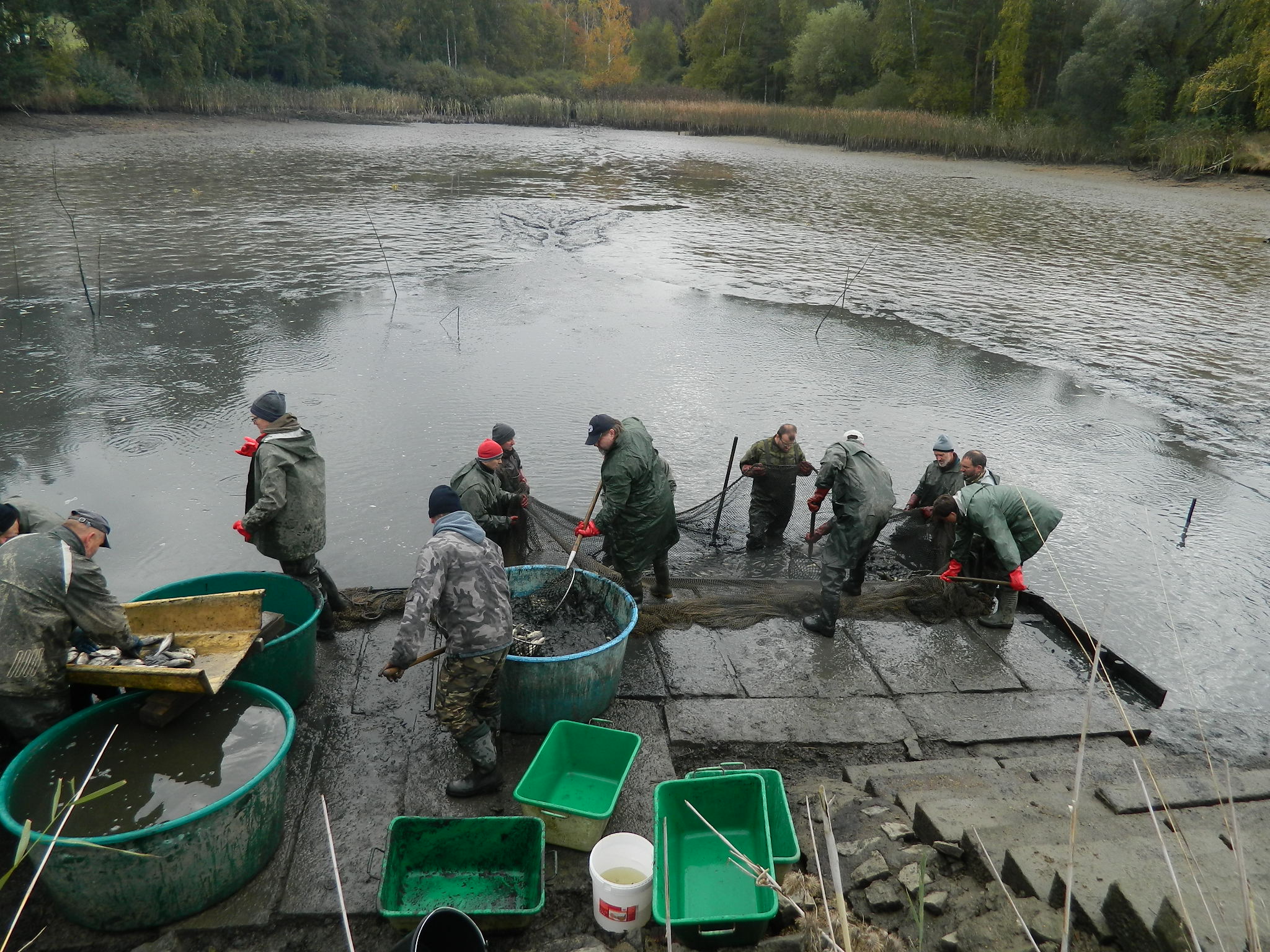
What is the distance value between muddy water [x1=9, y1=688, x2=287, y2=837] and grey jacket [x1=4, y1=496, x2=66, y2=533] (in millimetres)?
1131

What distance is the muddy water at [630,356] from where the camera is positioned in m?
7.39

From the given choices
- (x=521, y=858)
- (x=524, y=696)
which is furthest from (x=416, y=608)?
(x=521, y=858)

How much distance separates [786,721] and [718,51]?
79.0m

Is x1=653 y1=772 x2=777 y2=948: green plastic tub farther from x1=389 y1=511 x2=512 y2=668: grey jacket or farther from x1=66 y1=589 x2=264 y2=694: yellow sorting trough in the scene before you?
x1=66 y1=589 x2=264 y2=694: yellow sorting trough

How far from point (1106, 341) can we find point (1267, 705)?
31.4 ft

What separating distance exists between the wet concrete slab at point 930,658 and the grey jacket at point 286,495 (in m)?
3.82

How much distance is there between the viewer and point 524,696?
448 centimetres

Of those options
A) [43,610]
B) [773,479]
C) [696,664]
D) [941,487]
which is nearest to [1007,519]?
[941,487]

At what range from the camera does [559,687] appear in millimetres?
4457

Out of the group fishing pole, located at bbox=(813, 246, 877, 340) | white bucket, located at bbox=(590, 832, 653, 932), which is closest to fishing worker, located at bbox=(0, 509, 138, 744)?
white bucket, located at bbox=(590, 832, 653, 932)

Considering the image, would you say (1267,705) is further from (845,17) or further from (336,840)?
(845,17)

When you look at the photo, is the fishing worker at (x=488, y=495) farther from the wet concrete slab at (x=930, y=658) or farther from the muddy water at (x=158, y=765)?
the wet concrete slab at (x=930, y=658)

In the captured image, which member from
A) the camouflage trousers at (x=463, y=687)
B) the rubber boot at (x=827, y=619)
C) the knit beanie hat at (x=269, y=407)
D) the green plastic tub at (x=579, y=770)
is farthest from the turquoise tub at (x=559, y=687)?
the knit beanie hat at (x=269, y=407)

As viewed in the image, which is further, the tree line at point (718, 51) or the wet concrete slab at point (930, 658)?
the tree line at point (718, 51)
